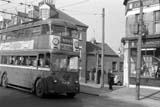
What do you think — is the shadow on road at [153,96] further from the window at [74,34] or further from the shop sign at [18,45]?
the shop sign at [18,45]

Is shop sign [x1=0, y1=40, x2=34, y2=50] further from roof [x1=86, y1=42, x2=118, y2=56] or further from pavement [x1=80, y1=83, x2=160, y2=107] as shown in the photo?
roof [x1=86, y1=42, x2=118, y2=56]

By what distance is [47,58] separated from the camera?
15.0 metres

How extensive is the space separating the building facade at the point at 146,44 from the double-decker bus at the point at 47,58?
253 inches

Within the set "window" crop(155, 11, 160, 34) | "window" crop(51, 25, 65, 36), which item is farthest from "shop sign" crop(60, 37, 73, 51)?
"window" crop(155, 11, 160, 34)

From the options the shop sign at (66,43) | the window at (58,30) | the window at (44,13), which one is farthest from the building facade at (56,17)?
the window at (58,30)

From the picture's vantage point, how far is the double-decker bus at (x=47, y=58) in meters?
14.8

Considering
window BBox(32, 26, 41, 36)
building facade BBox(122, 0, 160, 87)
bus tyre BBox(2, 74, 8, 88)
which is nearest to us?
window BBox(32, 26, 41, 36)

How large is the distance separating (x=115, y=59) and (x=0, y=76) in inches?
1026

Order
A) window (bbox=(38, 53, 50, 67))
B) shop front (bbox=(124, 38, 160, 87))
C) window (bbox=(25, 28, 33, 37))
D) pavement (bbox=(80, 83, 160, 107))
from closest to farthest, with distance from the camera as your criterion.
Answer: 1. window (bbox=(38, 53, 50, 67))
2. pavement (bbox=(80, 83, 160, 107))
3. window (bbox=(25, 28, 33, 37))
4. shop front (bbox=(124, 38, 160, 87))

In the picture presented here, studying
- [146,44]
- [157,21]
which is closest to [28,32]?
[146,44]

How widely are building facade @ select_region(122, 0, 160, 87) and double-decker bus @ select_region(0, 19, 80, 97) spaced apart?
21.1ft

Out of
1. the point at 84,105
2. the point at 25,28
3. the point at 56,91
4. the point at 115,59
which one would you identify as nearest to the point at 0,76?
the point at 25,28

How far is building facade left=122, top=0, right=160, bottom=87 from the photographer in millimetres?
20344

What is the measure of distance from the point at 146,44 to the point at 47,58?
31.3ft
